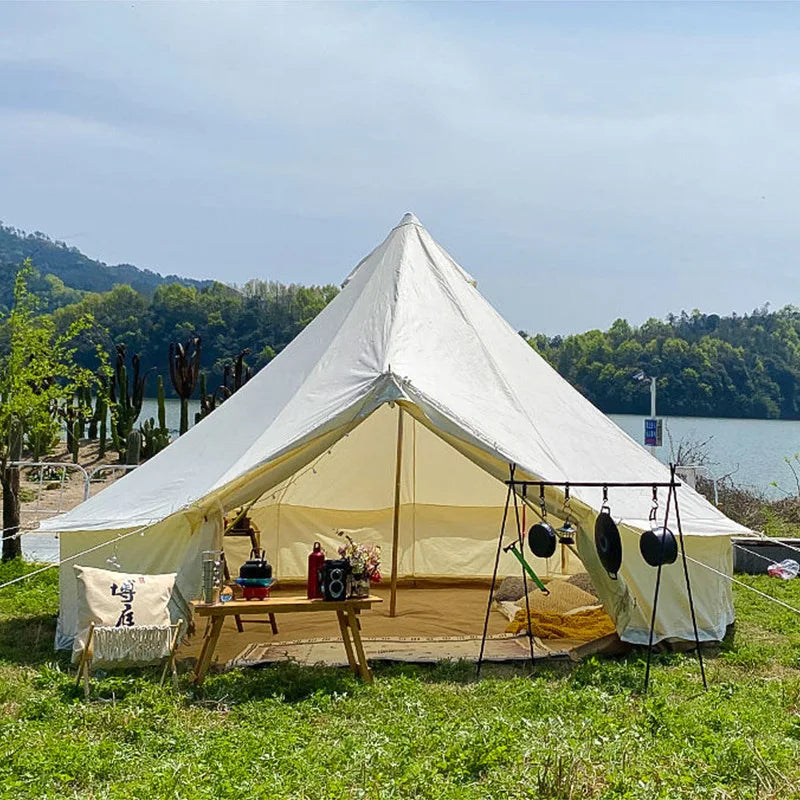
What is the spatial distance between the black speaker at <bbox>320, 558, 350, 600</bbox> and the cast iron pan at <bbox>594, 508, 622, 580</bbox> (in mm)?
1354

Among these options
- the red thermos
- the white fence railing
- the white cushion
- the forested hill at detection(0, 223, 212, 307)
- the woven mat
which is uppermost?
the forested hill at detection(0, 223, 212, 307)

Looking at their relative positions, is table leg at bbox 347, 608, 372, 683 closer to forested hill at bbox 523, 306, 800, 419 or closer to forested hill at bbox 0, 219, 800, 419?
forested hill at bbox 0, 219, 800, 419

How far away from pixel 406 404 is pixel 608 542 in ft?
4.36

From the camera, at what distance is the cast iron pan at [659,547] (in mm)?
5008

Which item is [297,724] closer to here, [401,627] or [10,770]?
[10,770]

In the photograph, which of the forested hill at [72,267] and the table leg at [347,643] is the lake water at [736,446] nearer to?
the table leg at [347,643]

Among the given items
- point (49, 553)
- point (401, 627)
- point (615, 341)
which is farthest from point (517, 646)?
point (615, 341)

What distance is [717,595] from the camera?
5.98 metres

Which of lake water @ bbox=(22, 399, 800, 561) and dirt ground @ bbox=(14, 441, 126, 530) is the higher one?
lake water @ bbox=(22, 399, 800, 561)

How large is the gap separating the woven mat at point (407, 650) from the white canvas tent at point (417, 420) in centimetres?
50

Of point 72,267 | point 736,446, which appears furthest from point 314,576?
point 72,267

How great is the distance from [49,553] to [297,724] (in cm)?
588

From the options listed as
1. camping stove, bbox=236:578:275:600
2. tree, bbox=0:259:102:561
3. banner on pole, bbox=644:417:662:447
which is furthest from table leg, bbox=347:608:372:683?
banner on pole, bbox=644:417:662:447

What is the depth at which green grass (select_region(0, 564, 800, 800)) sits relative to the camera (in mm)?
3369
